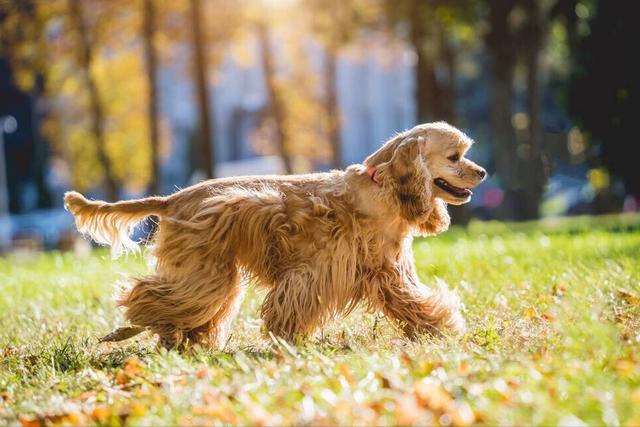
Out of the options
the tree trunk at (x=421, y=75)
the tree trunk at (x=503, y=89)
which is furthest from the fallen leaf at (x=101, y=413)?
the tree trunk at (x=503, y=89)

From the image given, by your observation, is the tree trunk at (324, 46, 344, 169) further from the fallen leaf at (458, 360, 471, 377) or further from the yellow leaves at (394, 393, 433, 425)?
the yellow leaves at (394, 393, 433, 425)

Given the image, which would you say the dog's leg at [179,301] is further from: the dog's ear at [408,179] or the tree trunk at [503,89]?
the tree trunk at [503,89]

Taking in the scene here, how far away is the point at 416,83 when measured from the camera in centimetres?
2261

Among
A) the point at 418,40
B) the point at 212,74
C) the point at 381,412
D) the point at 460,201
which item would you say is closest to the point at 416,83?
the point at 418,40

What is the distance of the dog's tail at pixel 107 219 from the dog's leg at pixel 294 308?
1.13 meters

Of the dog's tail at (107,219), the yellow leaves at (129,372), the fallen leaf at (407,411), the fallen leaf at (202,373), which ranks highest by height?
the dog's tail at (107,219)

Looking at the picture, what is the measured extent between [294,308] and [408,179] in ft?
3.78

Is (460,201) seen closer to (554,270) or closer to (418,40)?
(554,270)

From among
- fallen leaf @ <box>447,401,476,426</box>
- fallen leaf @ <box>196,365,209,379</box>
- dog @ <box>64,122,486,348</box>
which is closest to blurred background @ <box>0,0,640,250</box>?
dog @ <box>64,122,486,348</box>

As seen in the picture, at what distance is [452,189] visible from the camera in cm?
639

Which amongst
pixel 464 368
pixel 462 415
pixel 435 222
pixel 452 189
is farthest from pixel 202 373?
→ pixel 452 189

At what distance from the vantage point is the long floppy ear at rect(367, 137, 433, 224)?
6.05 m

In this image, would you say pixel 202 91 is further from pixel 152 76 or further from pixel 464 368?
pixel 464 368

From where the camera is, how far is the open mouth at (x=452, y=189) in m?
6.36
